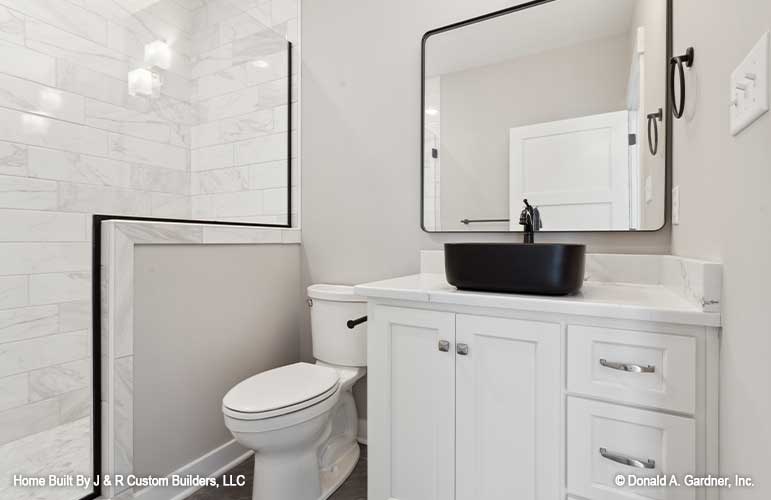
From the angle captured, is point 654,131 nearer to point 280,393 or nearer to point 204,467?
point 280,393

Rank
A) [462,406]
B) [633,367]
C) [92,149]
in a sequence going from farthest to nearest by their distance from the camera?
[92,149]
[462,406]
[633,367]

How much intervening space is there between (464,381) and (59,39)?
2529 mm

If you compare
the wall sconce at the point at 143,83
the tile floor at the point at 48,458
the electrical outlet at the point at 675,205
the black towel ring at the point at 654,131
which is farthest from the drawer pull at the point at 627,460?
the wall sconce at the point at 143,83

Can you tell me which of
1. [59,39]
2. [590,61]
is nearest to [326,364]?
[590,61]

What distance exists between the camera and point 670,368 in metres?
0.93

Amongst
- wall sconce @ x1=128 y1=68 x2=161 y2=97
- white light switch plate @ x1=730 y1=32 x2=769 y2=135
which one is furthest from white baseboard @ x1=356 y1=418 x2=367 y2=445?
wall sconce @ x1=128 y1=68 x2=161 y2=97

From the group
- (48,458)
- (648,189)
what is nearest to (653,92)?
(648,189)

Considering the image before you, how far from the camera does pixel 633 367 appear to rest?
0.96 meters

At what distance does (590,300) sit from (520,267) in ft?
0.66

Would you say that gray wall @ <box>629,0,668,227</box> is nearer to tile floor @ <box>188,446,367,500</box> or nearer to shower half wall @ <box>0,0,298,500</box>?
tile floor @ <box>188,446,367,500</box>

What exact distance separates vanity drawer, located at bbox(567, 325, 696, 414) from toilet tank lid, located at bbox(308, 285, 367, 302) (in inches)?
37.9

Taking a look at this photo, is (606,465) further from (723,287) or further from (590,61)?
(590,61)

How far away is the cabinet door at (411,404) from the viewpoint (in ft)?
4.01

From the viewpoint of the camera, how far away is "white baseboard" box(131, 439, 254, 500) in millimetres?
1460
